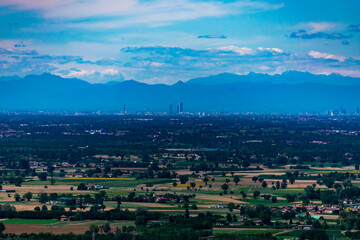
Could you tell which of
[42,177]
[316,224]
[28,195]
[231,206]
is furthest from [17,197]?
[316,224]

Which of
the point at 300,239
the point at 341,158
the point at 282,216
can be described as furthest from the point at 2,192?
the point at 341,158

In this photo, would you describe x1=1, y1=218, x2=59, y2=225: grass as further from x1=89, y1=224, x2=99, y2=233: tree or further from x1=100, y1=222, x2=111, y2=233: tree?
x1=100, y1=222, x2=111, y2=233: tree

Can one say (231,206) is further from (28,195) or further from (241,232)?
(28,195)

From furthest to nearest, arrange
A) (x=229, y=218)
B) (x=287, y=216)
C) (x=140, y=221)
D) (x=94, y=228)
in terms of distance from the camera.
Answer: (x=287, y=216)
(x=229, y=218)
(x=140, y=221)
(x=94, y=228)

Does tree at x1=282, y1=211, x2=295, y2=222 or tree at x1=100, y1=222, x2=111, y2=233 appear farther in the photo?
tree at x1=282, y1=211, x2=295, y2=222

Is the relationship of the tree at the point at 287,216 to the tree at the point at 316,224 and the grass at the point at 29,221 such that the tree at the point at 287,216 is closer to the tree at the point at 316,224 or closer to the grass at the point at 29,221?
the tree at the point at 316,224

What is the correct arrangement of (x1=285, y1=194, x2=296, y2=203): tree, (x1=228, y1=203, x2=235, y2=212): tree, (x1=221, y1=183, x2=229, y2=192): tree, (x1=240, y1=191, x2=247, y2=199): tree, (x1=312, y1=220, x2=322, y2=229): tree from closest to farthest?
(x1=312, y1=220, x2=322, y2=229): tree → (x1=228, y1=203, x2=235, y2=212): tree → (x1=285, y1=194, x2=296, y2=203): tree → (x1=240, y1=191, x2=247, y2=199): tree → (x1=221, y1=183, x2=229, y2=192): tree

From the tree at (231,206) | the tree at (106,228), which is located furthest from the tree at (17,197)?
the tree at (231,206)

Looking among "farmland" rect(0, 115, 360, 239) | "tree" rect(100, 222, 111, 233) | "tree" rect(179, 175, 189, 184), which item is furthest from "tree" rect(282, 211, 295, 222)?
"tree" rect(179, 175, 189, 184)

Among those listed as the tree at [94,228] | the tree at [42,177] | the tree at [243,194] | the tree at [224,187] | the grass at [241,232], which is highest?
the tree at [42,177]

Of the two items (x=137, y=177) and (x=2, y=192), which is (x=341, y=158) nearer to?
(x=137, y=177)

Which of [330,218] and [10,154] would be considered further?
[10,154]
